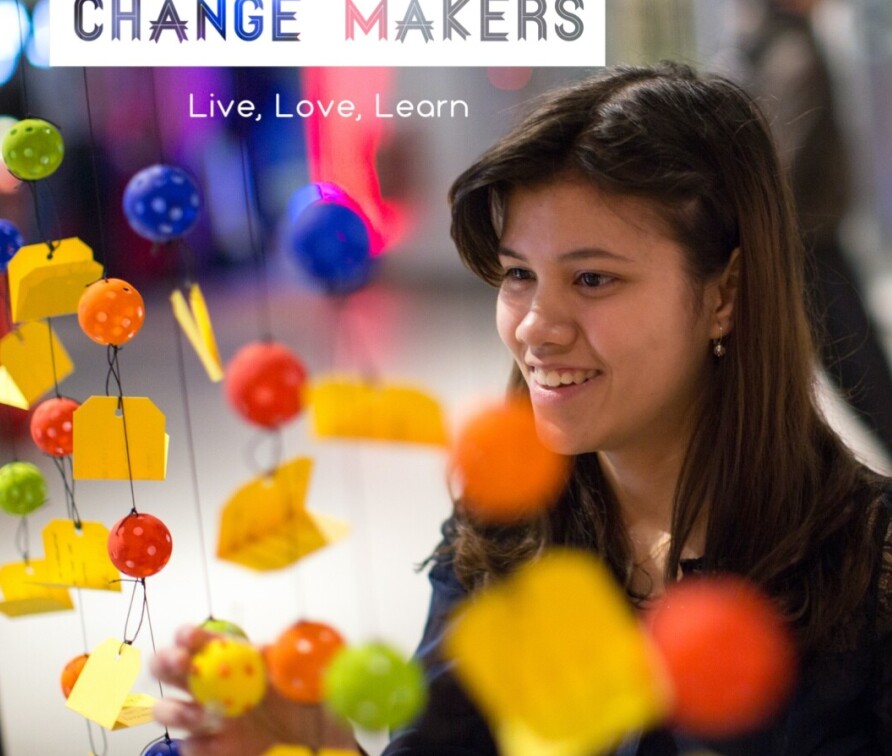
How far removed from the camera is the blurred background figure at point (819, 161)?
1.35 meters

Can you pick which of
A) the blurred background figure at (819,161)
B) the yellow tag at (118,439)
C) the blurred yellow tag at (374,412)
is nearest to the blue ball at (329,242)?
the blurred yellow tag at (374,412)

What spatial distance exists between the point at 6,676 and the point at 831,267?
113 cm

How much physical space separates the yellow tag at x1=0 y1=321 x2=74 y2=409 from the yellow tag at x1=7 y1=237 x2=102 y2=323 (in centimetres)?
7

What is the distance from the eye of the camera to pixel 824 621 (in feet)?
2.48

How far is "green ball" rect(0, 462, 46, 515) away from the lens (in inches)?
29.0

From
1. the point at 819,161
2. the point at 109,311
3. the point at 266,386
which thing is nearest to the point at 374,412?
the point at 266,386

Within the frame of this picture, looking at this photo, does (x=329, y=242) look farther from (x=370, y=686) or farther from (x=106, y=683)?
A: (x=106, y=683)

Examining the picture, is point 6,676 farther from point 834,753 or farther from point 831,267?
point 831,267

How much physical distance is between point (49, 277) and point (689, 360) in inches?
17.6

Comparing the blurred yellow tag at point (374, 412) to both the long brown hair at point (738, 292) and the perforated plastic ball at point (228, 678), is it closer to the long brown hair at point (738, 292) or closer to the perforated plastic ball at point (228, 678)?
the perforated plastic ball at point (228, 678)

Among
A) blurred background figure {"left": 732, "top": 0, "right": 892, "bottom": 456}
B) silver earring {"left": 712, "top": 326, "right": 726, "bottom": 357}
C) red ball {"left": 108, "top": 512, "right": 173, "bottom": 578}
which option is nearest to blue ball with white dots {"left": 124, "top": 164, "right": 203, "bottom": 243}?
red ball {"left": 108, "top": 512, "right": 173, "bottom": 578}

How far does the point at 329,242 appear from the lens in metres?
0.56

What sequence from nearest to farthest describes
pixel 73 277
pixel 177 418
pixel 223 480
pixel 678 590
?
pixel 73 277 < pixel 678 590 < pixel 177 418 < pixel 223 480

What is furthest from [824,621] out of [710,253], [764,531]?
[710,253]
